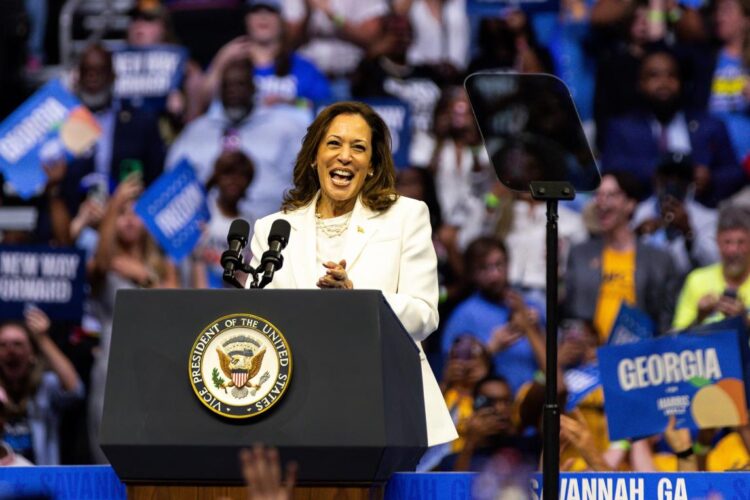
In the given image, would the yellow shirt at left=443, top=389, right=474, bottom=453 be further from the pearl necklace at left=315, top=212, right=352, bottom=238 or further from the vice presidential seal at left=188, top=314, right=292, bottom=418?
the vice presidential seal at left=188, top=314, right=292, bottom=418

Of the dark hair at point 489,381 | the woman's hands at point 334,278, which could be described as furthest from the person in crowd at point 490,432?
the woman's hands at point 334,278

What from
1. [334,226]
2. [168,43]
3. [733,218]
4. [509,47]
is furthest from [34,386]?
[334,226]

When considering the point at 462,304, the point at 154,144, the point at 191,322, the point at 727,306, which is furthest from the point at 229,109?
the point at 191,322

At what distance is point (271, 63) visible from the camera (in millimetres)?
7641

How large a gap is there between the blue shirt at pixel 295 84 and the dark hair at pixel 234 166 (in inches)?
14.5

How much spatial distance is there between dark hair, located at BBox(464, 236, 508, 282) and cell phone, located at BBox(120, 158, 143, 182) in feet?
6.01

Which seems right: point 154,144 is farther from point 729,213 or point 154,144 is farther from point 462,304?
point 729,213

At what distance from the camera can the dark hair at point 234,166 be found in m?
7.36

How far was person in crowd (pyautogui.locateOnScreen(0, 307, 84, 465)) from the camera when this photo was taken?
22.9 ft

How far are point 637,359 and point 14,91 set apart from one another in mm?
4267

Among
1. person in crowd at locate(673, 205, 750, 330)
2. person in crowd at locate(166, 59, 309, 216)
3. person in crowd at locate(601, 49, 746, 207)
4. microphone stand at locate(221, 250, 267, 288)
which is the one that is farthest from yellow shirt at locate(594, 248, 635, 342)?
microphone stand at locate(221, 250, 267, 288)

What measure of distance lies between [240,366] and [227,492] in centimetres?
22

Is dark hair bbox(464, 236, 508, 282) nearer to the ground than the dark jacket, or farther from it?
farther from it

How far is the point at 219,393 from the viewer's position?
2.41 metres
